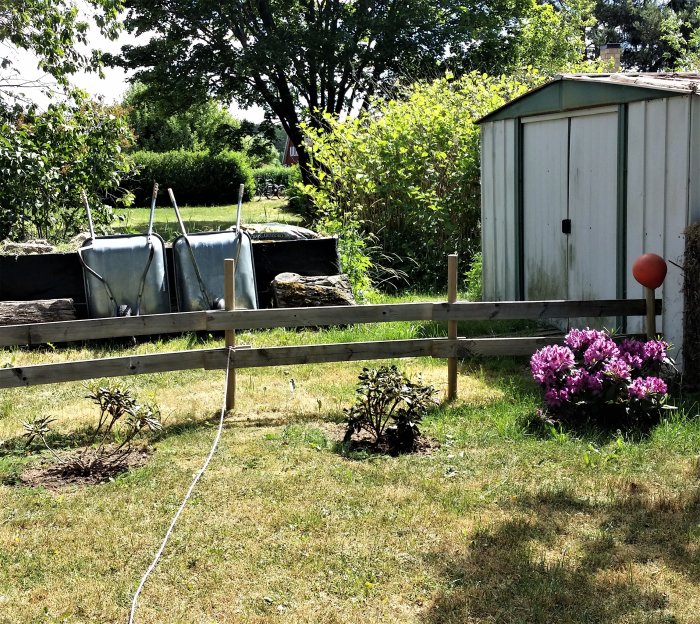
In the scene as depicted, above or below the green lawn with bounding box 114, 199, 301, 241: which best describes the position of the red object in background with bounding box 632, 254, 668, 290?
below

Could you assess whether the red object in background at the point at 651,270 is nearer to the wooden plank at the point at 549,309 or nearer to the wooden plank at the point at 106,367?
the wooden plank at the point at 549,309

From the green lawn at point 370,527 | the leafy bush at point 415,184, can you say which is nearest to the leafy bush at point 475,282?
the leafy bush at point 415,184

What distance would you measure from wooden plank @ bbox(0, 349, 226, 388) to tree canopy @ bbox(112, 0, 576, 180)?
19.9 metres

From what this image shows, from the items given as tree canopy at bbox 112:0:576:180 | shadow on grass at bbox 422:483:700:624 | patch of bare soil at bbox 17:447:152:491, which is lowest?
shadow on grass at bbox 422:483:700:624

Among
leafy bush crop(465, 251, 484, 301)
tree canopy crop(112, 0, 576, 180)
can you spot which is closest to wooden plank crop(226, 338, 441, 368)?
leafy bush crop(465, 251, 484, 301)

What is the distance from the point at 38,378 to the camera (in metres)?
6.52

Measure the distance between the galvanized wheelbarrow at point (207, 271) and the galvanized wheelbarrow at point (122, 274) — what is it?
0.25 m

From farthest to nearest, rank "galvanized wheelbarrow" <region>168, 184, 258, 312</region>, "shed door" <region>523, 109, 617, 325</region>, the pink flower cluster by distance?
"galvanized wheelbarrow" <region>168, 184, 258, 312</region> < "shed door" <region>523, 109, 617, 325</region> < the pink flower cluster

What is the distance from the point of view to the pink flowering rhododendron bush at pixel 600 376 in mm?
6383

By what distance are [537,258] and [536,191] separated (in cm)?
75

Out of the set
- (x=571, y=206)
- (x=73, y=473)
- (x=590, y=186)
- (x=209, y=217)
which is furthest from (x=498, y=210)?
(x=209, y=217)

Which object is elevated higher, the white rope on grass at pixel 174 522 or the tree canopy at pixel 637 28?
the tree canopy at pixel 637 28

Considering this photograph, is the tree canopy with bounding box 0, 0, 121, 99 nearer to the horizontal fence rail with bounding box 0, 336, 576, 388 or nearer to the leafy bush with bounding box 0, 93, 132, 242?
the leafy bush with bounding box 0, 93, 132, 242

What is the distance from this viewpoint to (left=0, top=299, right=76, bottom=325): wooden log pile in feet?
32.4
